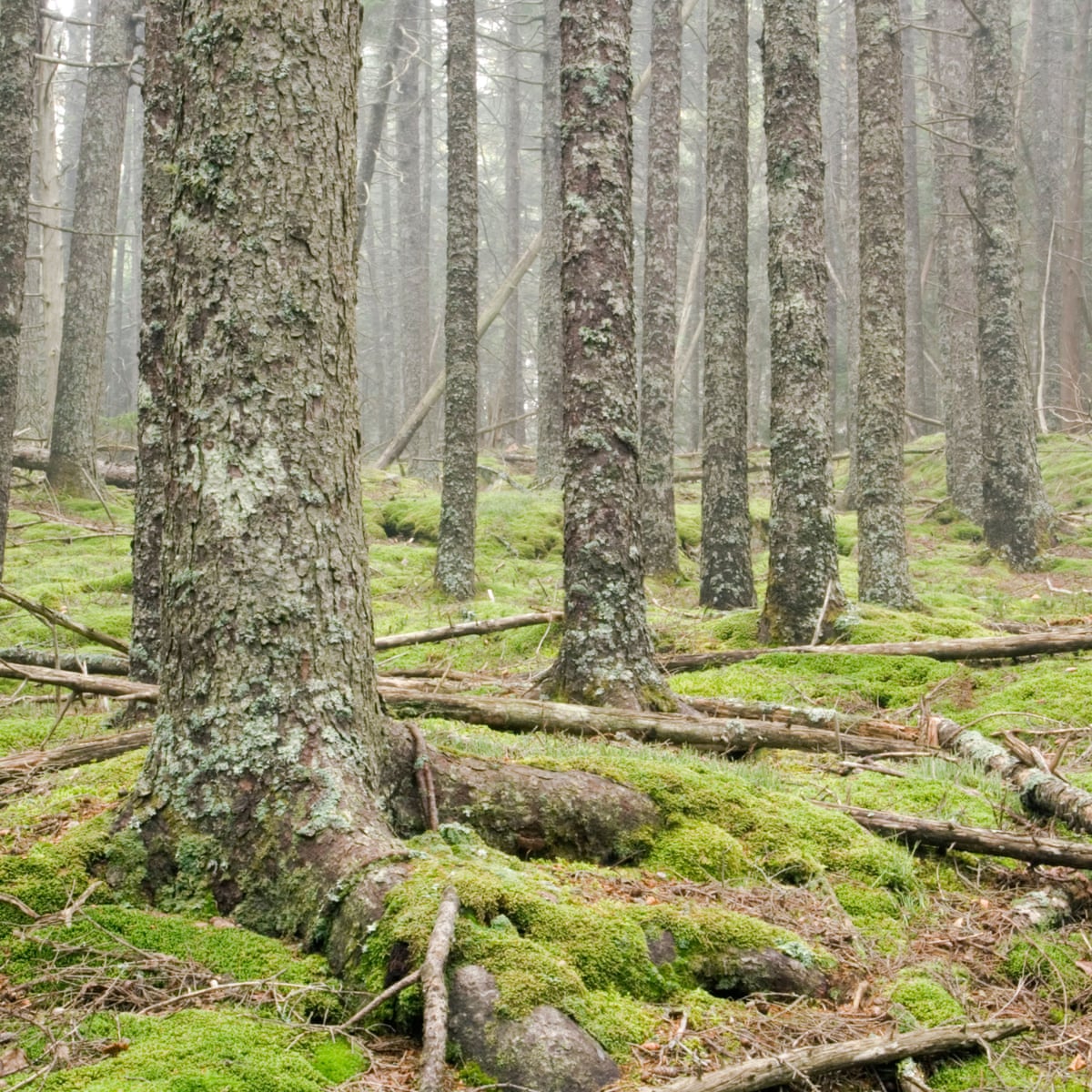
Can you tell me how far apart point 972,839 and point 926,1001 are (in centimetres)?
129

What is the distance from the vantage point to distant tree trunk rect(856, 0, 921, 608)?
10133 mm

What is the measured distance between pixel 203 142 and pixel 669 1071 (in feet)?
10.7

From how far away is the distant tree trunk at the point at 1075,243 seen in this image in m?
24.8

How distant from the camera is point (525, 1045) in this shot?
8.34 ft

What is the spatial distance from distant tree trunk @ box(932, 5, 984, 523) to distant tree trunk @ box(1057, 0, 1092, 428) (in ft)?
16.0

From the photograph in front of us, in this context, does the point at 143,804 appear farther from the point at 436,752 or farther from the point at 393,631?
the point at 393,631

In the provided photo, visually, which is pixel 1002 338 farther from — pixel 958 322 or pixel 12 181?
pixel 12 181

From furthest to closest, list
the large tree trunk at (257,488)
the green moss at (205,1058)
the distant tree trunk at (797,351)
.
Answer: the distant tree trunk at (797,351) → the large tree trunk at (257,488) → the green moss at (205,1058)

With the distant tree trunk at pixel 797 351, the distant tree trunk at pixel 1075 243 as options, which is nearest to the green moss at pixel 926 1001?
the distant tree trunk at pixel 797 351

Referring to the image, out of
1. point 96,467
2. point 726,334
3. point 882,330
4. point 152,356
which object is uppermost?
point 726,334

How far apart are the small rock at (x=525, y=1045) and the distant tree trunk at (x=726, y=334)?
8539 millimetres

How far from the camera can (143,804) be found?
132 inches

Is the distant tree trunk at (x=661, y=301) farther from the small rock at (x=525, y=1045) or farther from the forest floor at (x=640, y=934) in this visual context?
the small rock at (x=525, y=1045)

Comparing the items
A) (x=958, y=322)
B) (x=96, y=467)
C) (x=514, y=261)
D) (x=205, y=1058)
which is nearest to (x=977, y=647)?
(x=205, y=1058)
